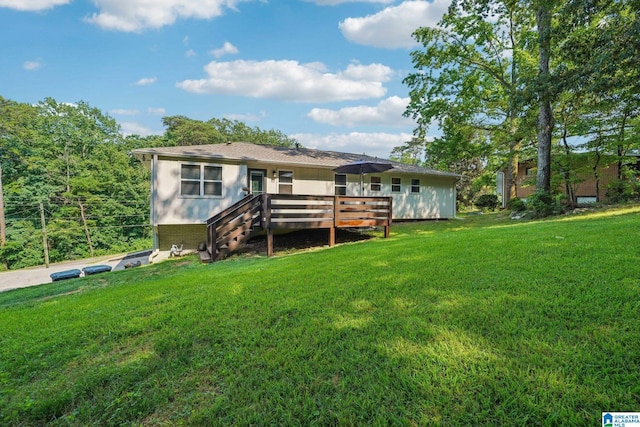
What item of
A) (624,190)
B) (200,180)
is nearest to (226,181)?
(200,180)

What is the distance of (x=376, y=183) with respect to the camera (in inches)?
579

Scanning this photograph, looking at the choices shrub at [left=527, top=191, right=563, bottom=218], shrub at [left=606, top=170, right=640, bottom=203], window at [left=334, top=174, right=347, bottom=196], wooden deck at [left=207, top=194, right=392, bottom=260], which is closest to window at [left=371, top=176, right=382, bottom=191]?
window at [left=334, top=174, right=347, bottom=196]

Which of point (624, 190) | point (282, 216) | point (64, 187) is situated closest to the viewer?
point (282, 216)

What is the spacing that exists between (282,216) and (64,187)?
1088 inches

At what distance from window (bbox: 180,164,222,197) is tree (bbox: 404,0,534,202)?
1148 centimetres

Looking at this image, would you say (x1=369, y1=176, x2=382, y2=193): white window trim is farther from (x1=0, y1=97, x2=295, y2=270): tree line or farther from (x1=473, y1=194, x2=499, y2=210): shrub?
(x1=0, y1=97, x2=295, y2=270): tree line

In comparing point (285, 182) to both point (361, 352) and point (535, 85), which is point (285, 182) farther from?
point (361, 352)

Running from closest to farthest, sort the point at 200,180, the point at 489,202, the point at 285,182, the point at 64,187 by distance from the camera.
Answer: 1. the point at 200,180
2. the point at 285,182
3. the point at 489,202
4. the point at 64,187

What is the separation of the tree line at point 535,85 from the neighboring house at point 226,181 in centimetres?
441

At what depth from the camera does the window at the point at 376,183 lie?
14640 mm

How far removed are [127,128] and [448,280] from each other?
1696 inches

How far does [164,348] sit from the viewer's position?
109 inches

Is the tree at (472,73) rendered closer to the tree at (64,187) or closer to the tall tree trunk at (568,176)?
the tall tree trunk at (568,176)

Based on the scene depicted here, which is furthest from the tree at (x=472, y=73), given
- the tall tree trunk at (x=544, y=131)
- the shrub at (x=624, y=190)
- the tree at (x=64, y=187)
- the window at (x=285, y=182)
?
the tree at (x=64, y=187)
